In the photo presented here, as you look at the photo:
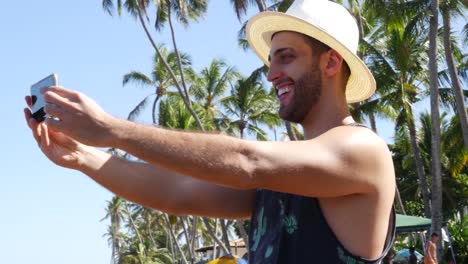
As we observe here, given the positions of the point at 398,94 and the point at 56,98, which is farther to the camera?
the point at 398,94

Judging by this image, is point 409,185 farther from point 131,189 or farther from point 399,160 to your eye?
point 131,189

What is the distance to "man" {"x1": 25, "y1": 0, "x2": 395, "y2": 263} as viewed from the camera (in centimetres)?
178

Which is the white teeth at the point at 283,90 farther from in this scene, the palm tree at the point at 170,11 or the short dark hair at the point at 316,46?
the palm tree at the point at 170,11

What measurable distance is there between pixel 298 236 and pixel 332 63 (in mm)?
585

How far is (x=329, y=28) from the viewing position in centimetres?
242

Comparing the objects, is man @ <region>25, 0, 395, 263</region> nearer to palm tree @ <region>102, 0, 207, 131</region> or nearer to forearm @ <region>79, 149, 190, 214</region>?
forearm @ <region>79, 149, 190, 214</region>

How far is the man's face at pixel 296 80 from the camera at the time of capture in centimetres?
231

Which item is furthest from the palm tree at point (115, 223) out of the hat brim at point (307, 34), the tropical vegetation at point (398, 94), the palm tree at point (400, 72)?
the hat brim at point (307, 34)

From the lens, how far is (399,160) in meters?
40.1

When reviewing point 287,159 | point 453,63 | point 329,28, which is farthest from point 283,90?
point 453,63

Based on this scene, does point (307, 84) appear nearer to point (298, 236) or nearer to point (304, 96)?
point (304, 96)

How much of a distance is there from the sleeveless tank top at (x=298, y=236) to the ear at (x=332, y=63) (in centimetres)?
42

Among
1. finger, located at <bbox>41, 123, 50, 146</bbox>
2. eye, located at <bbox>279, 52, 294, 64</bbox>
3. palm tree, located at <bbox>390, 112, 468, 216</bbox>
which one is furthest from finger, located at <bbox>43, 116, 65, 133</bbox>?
palm tree, located at <bbox>390, 112, 468, 216</bbox>

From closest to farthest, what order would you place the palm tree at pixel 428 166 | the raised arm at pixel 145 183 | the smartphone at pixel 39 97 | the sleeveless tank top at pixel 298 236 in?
the smartphone at pixel 39 97, the sleeveless tank top at pixel 298 236, the raised arm at pixel 145 183, the palm tree at pixel 428 166
